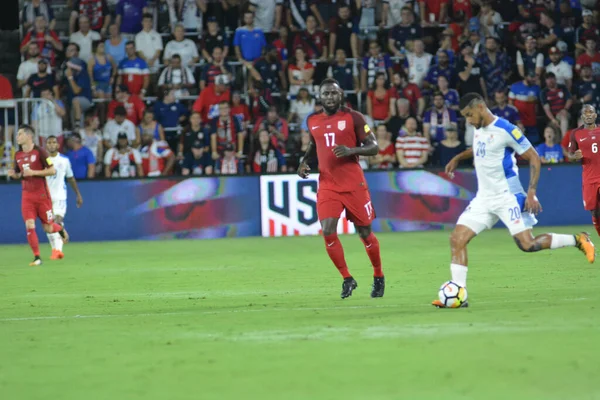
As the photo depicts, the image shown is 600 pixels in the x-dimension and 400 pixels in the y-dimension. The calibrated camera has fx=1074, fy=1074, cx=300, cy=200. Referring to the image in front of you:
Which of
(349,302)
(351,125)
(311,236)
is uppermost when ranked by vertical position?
(351,125)

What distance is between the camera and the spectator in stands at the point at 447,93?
2455cm

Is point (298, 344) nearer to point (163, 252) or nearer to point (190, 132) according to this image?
point (163, 252)

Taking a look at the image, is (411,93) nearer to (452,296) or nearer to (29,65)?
(29,65)

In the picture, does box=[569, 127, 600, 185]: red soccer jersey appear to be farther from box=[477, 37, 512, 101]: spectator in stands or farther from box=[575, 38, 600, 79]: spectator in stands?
box=[575, 38, 600, 79]: spectator in stands

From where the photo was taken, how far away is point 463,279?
9906 millimetres

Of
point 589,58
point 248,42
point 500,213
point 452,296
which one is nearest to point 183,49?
point 248,42

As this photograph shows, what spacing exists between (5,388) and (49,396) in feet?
1.42

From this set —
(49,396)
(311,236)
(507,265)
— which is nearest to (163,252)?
(311,236)

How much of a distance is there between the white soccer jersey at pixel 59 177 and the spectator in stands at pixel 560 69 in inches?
472

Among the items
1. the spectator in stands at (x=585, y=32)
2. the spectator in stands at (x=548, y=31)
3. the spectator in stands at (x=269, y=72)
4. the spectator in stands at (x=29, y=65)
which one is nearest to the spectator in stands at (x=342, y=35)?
the spectator in stands at (x=269, y=72)

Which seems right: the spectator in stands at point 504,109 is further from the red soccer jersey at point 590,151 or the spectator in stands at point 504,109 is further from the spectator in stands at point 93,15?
the spectator in stands at point 93,15

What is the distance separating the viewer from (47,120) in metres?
23.8

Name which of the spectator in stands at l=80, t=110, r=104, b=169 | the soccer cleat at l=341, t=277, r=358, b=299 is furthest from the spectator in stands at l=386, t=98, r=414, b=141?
the soccer cleat at l=341, t=277, r=358, b=299

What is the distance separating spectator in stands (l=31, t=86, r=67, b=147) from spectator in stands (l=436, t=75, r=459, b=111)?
8608mm
